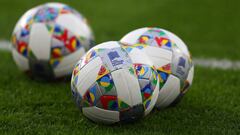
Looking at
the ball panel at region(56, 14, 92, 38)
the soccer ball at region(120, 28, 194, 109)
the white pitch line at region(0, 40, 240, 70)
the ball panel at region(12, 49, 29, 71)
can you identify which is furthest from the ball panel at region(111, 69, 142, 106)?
the white pitch line at region(0, 40, 240, 70)

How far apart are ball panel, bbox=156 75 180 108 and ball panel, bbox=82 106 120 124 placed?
702 millimetres

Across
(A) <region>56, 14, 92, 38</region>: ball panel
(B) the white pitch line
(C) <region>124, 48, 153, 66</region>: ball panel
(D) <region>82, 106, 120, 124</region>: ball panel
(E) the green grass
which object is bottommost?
(B) the white pitch line

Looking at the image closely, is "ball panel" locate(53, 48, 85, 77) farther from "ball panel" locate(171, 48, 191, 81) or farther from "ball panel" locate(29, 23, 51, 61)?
"ball panel" locate(171, 48, 191, 81)

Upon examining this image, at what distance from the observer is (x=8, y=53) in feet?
25.1

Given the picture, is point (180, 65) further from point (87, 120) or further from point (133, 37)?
point (87, 120)

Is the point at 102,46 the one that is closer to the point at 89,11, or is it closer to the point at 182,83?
the point at 182,83

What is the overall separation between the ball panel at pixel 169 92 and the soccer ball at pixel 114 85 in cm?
36

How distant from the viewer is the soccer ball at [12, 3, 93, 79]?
5.75m

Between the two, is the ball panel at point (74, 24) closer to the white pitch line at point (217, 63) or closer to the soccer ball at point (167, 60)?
the soccer ball at point (167, 60)

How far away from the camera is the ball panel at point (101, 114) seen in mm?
4402

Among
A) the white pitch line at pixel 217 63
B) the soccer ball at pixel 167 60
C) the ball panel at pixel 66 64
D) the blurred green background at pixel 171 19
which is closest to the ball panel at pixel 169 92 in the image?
the soccer ball at pixel 167 60

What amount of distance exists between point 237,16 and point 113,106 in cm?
677

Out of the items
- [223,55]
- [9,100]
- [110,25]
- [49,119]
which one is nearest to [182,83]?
[49,119]

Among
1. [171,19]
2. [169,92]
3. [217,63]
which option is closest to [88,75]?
[169,92]
